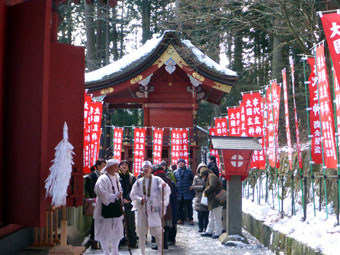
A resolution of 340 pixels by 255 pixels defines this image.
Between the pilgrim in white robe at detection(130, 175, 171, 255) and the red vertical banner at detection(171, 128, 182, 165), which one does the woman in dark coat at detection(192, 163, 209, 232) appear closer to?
the pilgrim in white robe at detection(130, 175, 171, 255)


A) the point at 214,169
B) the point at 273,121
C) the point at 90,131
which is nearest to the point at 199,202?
the point at 214,169

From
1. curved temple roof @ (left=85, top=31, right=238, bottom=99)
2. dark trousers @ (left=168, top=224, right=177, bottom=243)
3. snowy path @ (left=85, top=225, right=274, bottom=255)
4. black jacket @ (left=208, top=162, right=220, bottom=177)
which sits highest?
Result: curved temple roof @ (left=85, top=31, right=238, bottom=99)

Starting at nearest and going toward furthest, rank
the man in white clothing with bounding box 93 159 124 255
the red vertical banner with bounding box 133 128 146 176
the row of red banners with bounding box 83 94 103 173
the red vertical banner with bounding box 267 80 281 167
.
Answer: the man in white clothing with bounding box 93 159 124 255, the red vertical banner with bounding box 267 80 281 167, the row of red banners with bounding box 83 94 103 173, the red vertical banner with bounding box 133 128 146 176

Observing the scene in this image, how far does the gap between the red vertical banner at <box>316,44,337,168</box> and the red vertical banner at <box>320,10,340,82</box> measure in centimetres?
112

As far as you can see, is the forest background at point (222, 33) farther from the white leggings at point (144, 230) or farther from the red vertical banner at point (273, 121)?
the white leggings at point (144, 230)

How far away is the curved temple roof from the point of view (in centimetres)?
1859

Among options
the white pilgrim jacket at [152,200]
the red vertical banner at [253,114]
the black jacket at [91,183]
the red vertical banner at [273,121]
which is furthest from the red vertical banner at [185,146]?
the white pilgrim jacket at [152,200]

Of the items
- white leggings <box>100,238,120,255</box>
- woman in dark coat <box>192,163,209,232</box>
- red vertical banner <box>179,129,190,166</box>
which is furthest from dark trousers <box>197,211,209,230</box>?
red vertical banner <box>179,129,190,166</box>

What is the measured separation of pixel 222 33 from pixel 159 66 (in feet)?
26.2

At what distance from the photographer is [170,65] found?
Result: 1884 cm

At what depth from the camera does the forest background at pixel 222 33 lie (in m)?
11.2

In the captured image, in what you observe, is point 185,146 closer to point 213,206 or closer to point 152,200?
point 213,206

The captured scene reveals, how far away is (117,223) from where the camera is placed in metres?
7.54

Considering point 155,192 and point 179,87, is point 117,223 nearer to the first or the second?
point 155,192
